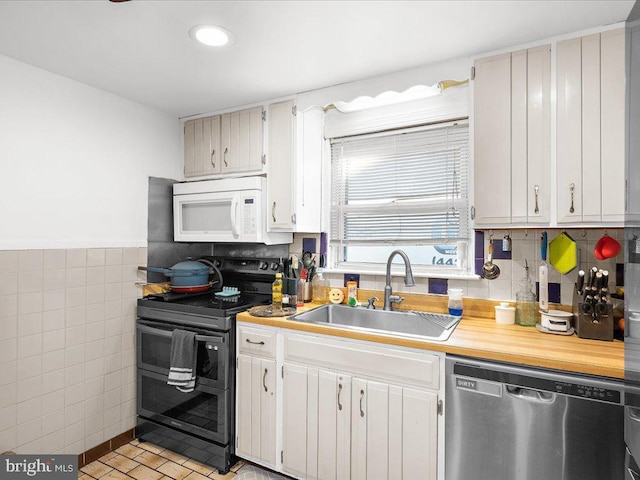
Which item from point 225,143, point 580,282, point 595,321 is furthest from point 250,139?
point 595,321

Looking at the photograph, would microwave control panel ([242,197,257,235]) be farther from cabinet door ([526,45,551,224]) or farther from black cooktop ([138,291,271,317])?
cabinet door ([526,45,551,224])

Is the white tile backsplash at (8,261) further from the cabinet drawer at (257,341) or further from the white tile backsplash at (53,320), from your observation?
the cabinet drawer at (257,341)

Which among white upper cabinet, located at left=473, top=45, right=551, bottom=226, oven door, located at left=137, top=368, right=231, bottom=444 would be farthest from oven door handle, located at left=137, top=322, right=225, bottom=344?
white upper cabinet, located at left=473, top=45, right=551, bottom=226

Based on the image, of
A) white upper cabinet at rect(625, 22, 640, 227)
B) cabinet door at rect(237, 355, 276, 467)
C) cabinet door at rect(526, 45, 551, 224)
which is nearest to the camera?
white upper cabinet at rect(625, 22, 640, 227)

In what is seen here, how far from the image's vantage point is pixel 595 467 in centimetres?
135

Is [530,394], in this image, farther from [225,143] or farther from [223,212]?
[225,143]

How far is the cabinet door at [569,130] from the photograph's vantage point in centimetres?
169

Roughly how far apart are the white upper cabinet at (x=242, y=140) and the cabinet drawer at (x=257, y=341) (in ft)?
3.61

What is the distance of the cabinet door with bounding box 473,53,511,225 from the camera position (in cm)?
183

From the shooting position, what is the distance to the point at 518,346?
158 cm

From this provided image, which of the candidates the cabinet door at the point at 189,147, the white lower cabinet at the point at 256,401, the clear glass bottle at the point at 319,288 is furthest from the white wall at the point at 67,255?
the clear glass bottle at the point at 319,288

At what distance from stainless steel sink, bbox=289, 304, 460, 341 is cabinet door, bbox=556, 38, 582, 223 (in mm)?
786

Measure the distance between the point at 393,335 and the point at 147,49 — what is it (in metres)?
1.87

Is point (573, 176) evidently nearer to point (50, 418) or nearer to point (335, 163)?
point (335, 163)
